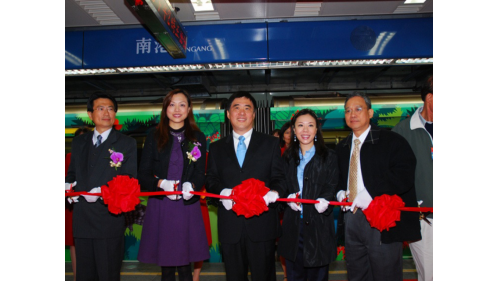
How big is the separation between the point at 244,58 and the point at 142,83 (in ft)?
18.5

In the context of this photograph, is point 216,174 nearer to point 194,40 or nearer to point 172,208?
point 172,208

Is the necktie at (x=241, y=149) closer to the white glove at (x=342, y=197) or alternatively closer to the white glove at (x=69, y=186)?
the white glove at (x=342, y=197)

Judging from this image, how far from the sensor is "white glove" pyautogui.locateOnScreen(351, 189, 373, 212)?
2.50m

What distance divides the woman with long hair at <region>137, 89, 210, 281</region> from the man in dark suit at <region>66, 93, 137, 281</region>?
0.75 feet

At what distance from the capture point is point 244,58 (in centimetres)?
493

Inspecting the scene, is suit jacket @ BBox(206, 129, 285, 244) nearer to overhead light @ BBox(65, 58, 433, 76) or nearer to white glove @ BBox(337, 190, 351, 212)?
white glove @ BBox(337, 190, 351, 212)

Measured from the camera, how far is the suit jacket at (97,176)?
2.73 meters

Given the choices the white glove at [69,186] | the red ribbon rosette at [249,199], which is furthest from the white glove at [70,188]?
the red ribbon rosette at [249,199]

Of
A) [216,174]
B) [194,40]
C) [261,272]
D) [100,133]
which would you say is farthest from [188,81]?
[261,272]

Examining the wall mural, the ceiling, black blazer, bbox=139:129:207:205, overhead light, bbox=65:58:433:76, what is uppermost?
the ceiling

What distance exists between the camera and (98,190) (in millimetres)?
2742

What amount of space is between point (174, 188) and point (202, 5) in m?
3.12

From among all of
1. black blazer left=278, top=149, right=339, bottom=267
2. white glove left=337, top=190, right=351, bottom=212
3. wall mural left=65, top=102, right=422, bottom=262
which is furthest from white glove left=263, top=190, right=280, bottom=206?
wall mural left=65, top=102, right=422, bottom=262

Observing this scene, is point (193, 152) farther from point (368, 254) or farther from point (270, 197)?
point (368, 254)
